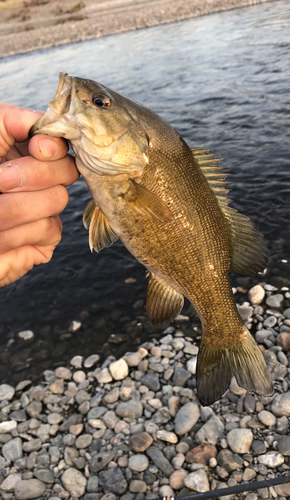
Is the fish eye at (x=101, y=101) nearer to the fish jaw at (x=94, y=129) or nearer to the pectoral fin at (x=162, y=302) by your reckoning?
the fish jaw at (x=94, y=129)

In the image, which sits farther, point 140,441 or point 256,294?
point 256,294

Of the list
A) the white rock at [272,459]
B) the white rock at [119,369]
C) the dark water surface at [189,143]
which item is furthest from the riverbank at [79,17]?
the white rock at [272,459]

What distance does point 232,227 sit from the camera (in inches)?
91.5

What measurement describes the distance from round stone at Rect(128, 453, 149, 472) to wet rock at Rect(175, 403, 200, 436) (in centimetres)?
39

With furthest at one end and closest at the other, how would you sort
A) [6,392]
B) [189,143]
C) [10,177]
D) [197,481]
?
[189,143] < [6,392] < [197,481] < [10,177]

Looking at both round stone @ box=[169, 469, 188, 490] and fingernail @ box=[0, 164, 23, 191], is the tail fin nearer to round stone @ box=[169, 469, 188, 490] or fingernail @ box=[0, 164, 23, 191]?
round stone @ box=[169, 469, 188, 490]

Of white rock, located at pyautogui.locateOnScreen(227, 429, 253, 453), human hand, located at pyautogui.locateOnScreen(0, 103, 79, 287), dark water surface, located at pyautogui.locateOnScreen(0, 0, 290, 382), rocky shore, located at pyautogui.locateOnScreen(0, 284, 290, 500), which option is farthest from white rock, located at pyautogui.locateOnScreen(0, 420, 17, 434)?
human hand, located at pyautogui.locateOnScreen(0, 103, 79, 287)

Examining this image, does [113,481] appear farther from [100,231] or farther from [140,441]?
[100,231]

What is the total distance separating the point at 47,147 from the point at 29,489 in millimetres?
2895

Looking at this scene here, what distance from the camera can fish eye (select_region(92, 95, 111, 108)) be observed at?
2.06m

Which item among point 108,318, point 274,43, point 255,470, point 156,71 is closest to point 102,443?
point 255,470

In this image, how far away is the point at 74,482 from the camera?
3.23 metres

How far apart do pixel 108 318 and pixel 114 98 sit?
3.49 meters

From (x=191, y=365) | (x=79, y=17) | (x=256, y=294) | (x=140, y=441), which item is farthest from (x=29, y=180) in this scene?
(x=79, y=17)
